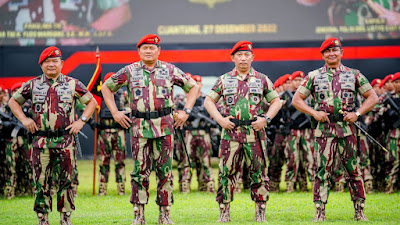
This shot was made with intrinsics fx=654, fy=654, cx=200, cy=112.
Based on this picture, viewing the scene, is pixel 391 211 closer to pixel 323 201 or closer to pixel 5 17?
pixel 323 201

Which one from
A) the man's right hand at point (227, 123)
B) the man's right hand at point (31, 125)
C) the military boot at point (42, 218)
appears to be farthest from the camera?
the man's right hand at point (227, 123)

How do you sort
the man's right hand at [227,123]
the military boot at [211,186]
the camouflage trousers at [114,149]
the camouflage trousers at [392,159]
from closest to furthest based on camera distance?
1. the man's right hand at [227,123]
2. the camouflage trousers at [392,159]
3. the camouflage trousers at [114,149]
4. the military boot at [211,186]

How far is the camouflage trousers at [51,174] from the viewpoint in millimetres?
7965

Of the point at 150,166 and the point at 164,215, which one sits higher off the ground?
the point at 150,166

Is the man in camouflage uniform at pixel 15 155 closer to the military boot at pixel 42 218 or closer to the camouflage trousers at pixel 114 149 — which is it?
the camouflage trousers at pixel 114 149

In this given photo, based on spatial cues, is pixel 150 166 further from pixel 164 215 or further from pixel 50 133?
pixel 50 133

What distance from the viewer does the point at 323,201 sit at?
821cm

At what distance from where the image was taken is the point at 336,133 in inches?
322

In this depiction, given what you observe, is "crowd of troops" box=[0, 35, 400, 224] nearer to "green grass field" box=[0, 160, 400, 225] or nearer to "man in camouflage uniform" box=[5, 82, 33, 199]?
"green grass field" box=[0, 160, 400, 225]

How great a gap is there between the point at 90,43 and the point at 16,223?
9051 mm

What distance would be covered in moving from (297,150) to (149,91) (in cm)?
524

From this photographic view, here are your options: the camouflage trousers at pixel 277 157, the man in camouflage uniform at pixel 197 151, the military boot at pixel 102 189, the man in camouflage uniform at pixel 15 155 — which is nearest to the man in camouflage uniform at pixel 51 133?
the man in camouflage uniform at pixel 15 155

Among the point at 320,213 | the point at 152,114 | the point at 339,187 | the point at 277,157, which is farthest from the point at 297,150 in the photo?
the point at 152,114

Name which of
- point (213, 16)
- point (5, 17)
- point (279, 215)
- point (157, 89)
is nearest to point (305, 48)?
point (213, 16)
